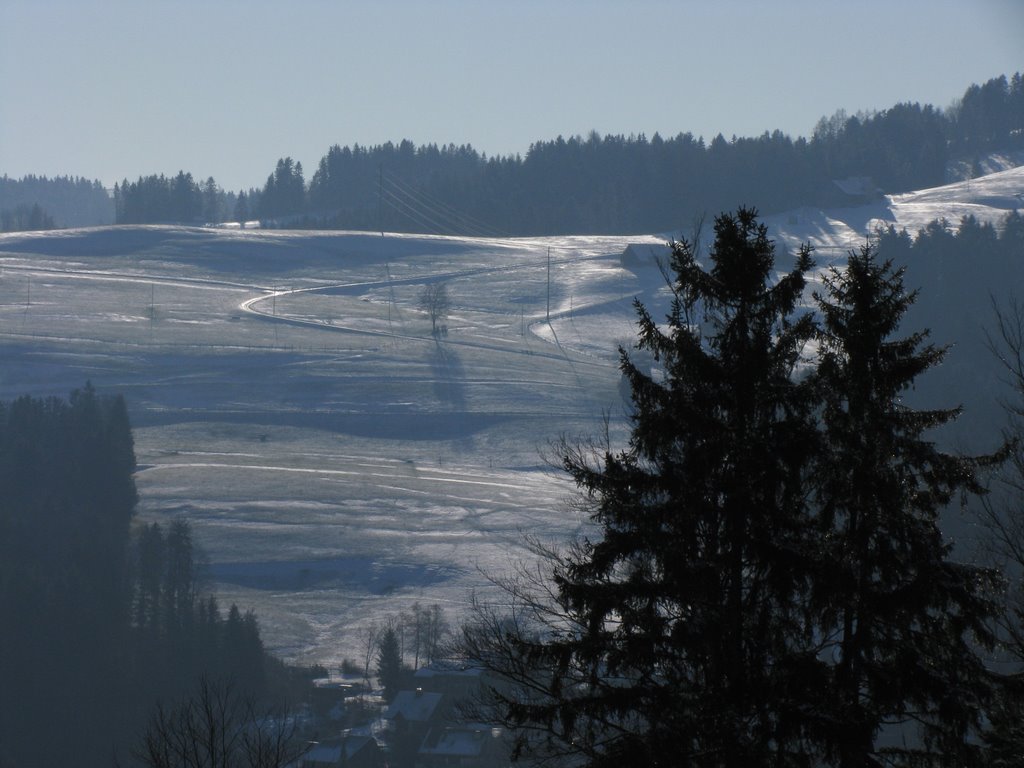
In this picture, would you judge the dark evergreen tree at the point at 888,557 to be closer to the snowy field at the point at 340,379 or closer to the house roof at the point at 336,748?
the snowy field at the point at 340,379

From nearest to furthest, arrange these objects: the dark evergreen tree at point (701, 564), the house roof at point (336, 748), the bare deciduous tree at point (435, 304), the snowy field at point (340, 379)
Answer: the dark evergreen tree at point (701, 564) < the house roof at point (336, 748) < the snowy field at point (340, 379) < the bare deciduous tree at point (435, 304)

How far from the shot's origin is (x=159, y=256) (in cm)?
10106

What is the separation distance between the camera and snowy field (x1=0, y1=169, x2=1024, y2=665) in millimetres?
40750

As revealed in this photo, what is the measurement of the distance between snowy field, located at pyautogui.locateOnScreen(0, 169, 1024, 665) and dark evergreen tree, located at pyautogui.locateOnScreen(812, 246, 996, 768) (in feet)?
29.6

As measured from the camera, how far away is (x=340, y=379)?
208 ft

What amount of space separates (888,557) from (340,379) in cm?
5754

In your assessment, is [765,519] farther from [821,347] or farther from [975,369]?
[975,369]

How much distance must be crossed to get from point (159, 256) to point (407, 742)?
82.3 m

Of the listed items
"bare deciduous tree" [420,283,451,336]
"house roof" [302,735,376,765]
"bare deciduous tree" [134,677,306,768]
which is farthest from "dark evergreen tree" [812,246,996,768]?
"bare deciduous tree" [420,283,451,336]

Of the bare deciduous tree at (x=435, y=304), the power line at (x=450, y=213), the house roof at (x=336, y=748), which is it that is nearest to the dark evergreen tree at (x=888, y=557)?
the house roof at (x=336, y=748)

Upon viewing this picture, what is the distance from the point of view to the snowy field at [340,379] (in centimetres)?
4075

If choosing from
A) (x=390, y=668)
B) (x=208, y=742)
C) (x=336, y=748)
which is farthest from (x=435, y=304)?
(x=208, y=742)

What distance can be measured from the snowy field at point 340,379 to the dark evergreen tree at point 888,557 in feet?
29.6

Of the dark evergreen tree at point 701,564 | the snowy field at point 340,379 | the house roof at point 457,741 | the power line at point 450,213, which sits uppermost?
the power line at point 450,213
